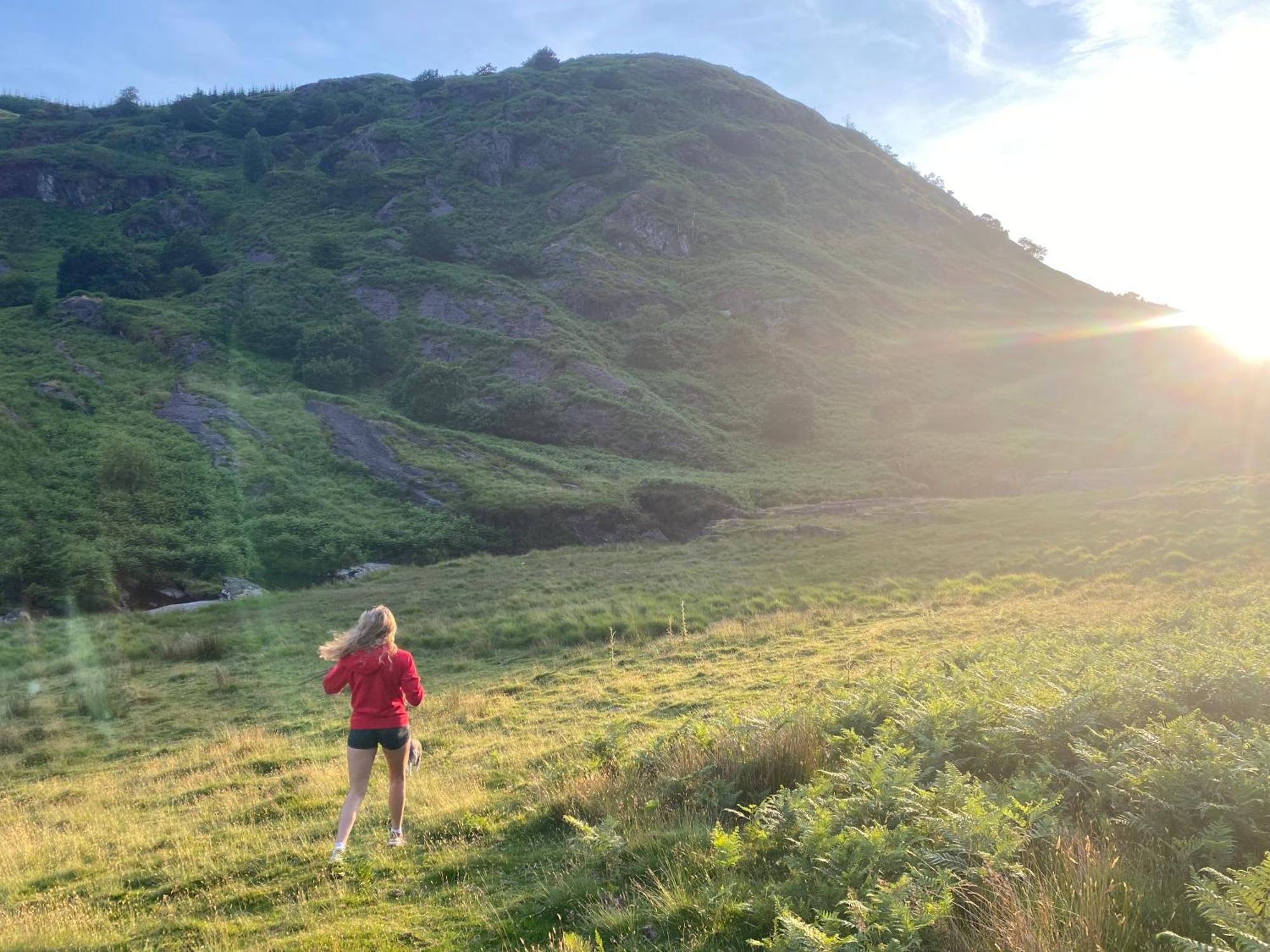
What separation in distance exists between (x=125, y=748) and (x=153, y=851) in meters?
7.49

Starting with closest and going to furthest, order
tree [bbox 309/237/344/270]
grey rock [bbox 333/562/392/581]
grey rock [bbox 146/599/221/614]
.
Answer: grey rock [bbox 146/599/221/614], grey rock [bbox 333/562/392/581], tree [bbox 309/237/344/270]

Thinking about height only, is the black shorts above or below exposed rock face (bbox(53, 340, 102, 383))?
below

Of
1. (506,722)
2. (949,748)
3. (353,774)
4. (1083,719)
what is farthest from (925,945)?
(506,722)

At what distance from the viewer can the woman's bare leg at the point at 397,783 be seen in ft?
23.6

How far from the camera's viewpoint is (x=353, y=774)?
7090mm

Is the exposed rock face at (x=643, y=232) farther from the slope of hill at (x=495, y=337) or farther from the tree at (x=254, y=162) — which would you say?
the tree at (x=254, y=162)

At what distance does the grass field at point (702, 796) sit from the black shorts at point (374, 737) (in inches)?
38.4

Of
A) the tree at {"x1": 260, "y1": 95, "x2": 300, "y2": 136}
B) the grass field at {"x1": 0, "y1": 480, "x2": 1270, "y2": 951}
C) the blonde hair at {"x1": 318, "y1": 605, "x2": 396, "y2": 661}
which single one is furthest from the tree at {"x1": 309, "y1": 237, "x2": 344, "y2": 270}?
the blonde hair at {"x1": 318, "y1": 605, "x2": 396, "y2": 661}

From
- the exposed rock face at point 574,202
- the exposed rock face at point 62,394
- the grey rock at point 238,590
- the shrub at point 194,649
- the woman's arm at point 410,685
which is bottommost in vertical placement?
the grey rock at point 238,590

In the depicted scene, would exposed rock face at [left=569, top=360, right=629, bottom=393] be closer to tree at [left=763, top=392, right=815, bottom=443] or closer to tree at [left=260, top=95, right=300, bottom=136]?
tree at [left=763, top=392, right=815, bottom=443]

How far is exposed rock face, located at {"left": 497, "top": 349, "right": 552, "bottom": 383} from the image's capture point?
217 feet

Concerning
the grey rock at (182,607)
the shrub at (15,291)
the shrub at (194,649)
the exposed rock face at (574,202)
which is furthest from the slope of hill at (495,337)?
the shrub at (194,649)

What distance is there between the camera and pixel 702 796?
662 centimetres

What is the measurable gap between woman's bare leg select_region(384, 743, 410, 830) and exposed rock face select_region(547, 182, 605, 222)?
3836 inches
